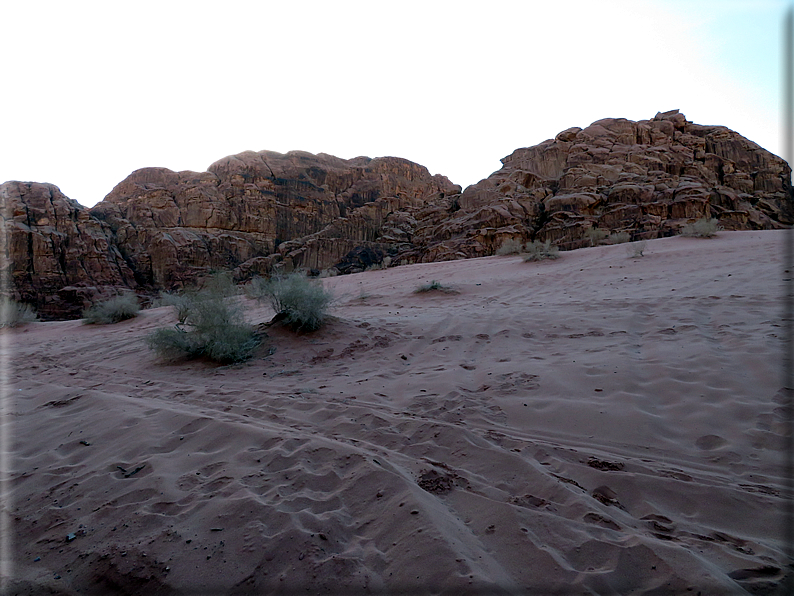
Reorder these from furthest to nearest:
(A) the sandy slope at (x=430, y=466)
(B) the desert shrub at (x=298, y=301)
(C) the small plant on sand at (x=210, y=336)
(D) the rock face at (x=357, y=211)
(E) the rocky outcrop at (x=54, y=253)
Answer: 1. (E) the rocky outcrop at (x=54, y=253)
2. (D) the rock face at (x=357, y=211)
3. (B) the desert shrub at (x=298, y=301)
4. (C) the small plant on sand at (x=210, y=336)
5. (A) the sandy slope at (x=430, y=466)

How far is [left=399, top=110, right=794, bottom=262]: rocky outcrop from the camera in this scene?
84.7 ft

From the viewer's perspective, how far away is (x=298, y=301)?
20.6 feet

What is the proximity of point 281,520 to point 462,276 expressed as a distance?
1130 cm

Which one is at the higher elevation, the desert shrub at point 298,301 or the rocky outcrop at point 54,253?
the rocky outcrop at point 54,253

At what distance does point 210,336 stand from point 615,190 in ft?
96.5

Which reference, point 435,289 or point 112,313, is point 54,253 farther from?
point 435,289

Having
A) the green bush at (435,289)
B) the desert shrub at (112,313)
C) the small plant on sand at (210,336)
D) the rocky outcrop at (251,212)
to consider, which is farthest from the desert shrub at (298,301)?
the rocky outcrop at (251,212)

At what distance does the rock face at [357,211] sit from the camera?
27.5m

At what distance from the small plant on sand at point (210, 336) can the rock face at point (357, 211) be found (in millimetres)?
21389

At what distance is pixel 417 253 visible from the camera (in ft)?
→ 99.6

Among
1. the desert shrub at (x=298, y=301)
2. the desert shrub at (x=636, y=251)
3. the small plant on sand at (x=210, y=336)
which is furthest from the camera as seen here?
the desert shrub at (x=636, y=251)

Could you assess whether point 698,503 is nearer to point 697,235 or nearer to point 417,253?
point 697,235

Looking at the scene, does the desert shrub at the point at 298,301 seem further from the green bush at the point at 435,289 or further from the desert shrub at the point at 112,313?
the desert shrub at the point at 112,313

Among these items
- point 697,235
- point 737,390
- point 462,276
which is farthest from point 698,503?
point 697,235
